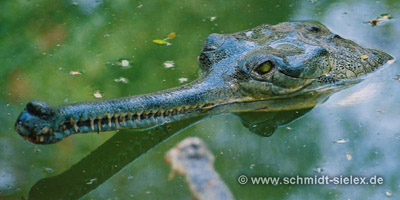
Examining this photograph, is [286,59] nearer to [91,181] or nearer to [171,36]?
[171,36]

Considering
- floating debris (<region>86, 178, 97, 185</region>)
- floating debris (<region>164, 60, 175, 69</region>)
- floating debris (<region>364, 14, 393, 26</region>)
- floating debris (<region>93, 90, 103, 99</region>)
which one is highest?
floating debris (<region>364, 14, 393, 26</region>)

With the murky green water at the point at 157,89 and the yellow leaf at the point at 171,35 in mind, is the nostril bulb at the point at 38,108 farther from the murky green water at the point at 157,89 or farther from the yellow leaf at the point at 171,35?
the yellow leaf at the point at 171,35

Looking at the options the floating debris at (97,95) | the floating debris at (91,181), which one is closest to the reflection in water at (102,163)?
the floating debris at (91,181)

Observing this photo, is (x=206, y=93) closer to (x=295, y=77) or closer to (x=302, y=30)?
(x=295, y=77)

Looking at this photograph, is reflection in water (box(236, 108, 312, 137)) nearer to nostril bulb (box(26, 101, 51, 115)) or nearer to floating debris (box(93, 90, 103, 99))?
floating debris (box(93, 90, 103, 99))

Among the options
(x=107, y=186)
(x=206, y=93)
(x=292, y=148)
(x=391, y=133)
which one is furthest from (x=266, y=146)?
(x=107, y=186)

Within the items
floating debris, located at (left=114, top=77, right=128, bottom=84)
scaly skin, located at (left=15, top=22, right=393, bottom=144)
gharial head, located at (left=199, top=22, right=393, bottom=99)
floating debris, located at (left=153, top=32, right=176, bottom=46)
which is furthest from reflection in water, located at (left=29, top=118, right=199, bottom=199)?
floating debris, located at (left=153, top=32, right=176, bottom=46)
